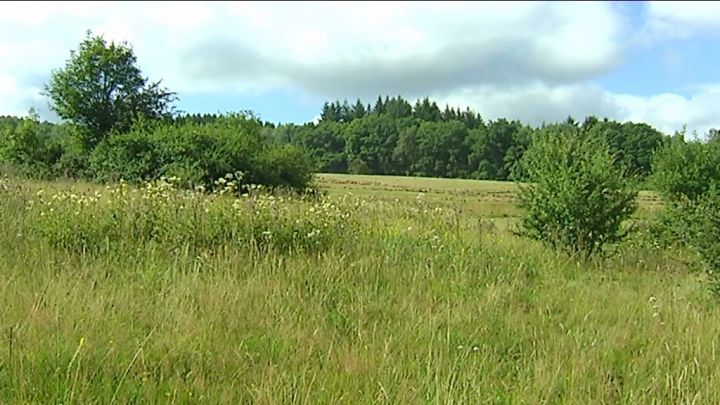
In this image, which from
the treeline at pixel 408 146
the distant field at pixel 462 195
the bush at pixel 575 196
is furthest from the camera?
the treeline at pixel 408 146

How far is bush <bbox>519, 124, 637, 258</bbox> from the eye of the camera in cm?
1000

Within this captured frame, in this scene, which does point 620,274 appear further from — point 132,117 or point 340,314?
point 132,117

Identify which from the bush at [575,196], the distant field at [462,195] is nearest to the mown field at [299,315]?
the bush at [575,196]

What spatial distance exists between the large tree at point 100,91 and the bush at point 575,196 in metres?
24.2

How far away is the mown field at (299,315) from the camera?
3.06 metres

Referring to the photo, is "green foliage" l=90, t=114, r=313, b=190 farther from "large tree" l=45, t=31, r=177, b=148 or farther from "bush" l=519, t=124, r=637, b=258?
"bush" l=519, t=124, r=637, b=258

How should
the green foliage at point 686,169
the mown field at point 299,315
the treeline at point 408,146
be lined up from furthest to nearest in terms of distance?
the treeline at point 408,146 → the green foliage at point 686,169 → the mown field at point 299,315

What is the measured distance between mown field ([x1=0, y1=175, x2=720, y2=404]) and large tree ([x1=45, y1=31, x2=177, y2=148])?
25757 millimetres

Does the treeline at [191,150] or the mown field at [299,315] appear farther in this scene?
the treeline at [191,150]

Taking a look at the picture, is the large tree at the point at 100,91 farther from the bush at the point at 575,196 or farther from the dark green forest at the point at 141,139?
the bush at the point at 575,196

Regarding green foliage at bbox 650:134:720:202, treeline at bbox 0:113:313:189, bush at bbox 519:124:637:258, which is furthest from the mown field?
treeline at bbox 0:113:313:189

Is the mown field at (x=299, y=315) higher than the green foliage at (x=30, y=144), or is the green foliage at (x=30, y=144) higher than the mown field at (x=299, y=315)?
the green foliage at (x=30, y=144)

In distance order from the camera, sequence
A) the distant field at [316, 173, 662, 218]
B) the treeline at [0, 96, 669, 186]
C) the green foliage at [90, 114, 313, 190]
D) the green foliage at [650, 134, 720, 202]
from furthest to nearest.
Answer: the green foliage at [90, 114, 313, 190], the green foliage at [650, 134, 720, 202], the treeline at [0, 96, 669, 186], the distant field at [316, 173, 662, 218]

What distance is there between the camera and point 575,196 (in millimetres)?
10117
